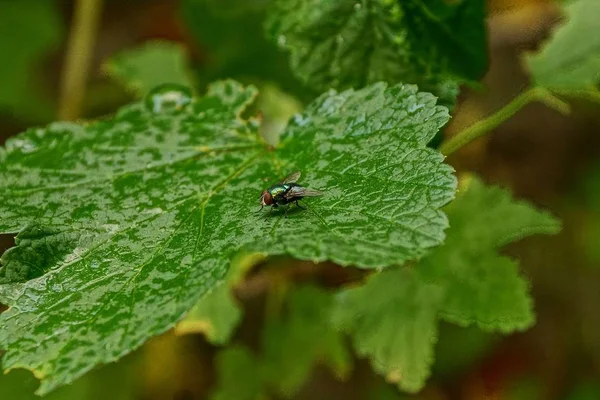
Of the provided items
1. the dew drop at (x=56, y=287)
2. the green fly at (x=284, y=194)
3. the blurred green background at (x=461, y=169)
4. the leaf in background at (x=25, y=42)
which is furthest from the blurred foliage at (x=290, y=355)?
the leaf in background at (x=25, y=42)

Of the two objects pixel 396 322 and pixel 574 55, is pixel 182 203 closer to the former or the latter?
pixel 396 322

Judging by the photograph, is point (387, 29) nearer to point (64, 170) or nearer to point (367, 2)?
point (367, 2)

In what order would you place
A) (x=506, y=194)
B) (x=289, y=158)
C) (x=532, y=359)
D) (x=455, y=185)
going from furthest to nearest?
(x=532, y=359) < (x=506, y=194) < (x=289, y=158) < (x=455, y=185)

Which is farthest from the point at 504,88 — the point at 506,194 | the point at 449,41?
the point at 449,41

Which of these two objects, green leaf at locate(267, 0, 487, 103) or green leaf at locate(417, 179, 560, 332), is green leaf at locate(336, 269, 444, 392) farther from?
green leaf at locate(267, 0, 487, 103)

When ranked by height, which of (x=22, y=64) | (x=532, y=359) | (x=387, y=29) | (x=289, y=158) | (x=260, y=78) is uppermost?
(x=22, y=64)

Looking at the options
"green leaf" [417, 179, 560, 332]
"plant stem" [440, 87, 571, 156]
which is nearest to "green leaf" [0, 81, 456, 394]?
"plant stem" [440, 87, 571, 156]
